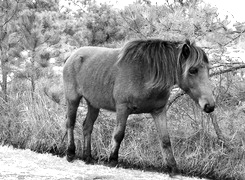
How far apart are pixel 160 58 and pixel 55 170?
1.92 m

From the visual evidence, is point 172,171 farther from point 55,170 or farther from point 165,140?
point 55,170

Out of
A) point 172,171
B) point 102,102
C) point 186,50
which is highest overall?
point 186,50

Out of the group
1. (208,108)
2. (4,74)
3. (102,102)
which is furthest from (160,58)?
(4,74)

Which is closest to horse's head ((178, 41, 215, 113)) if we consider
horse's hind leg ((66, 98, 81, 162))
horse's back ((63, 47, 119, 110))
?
horse's back ((63, 47, 119, 110))

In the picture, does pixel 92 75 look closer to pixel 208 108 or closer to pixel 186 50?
pixel 186 50

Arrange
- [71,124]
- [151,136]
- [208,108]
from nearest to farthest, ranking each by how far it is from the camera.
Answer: [208,108], [71,124], [151,136]

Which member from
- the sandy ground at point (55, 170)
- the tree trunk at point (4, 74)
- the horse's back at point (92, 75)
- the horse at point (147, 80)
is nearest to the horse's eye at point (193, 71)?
the horse at point (147, 80)

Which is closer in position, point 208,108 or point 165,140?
point 208,108

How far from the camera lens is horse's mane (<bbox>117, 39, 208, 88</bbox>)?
5.34 meters

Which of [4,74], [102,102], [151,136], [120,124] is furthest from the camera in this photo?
[4,74]

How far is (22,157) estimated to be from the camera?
6758mm

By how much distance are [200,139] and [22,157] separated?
2706 millimetres

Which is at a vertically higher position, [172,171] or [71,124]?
[71,124]

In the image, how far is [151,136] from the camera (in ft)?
24.4
